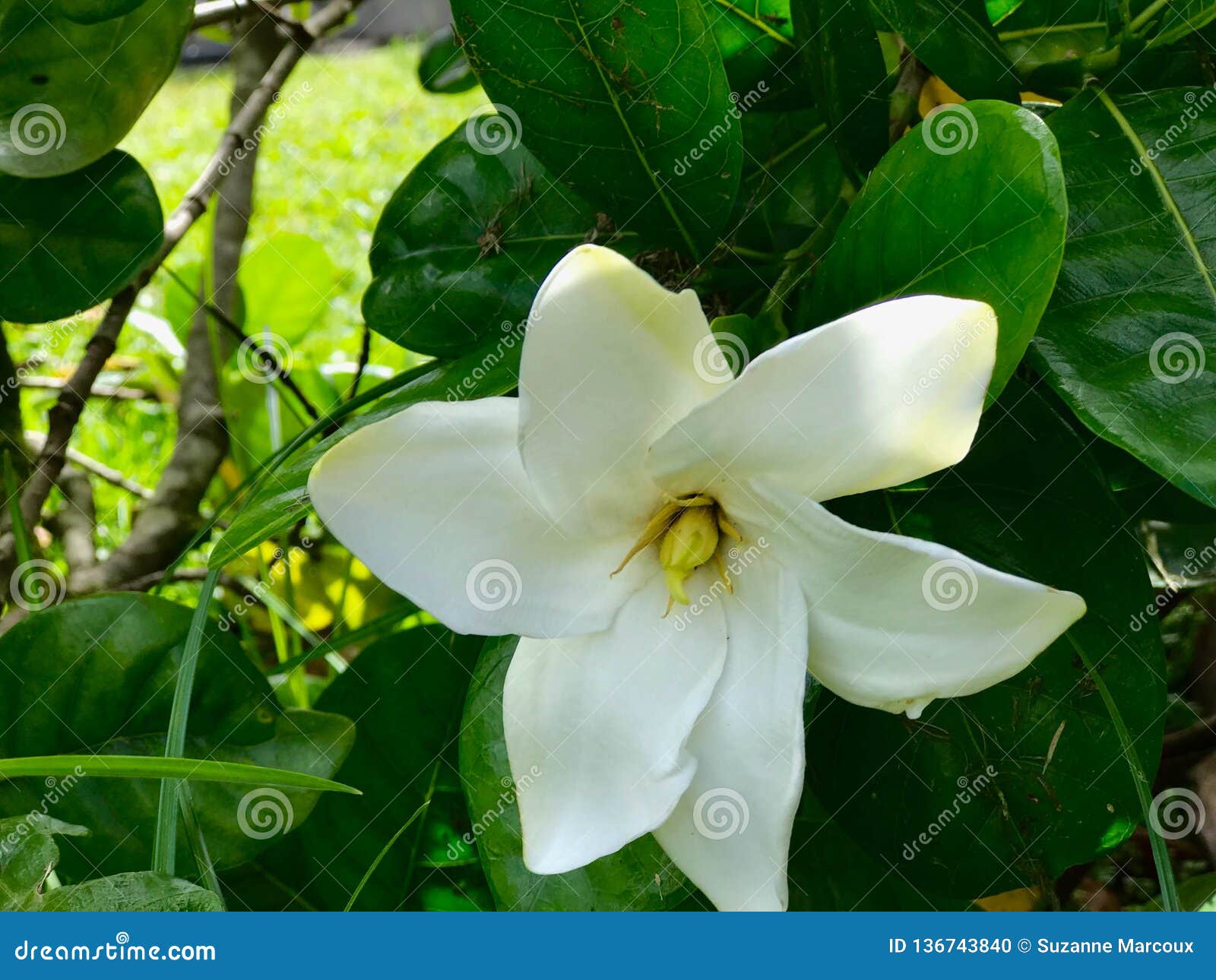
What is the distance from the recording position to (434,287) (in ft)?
2.95

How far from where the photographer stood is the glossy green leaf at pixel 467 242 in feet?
2.91

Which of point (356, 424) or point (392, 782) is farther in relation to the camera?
point (392, 782)

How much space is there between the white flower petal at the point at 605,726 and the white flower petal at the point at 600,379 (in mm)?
72

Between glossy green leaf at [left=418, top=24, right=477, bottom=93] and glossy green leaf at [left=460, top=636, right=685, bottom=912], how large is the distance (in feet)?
2.69

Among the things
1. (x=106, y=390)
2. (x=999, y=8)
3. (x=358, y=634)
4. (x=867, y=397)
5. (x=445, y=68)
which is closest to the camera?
(x=867, y=397)

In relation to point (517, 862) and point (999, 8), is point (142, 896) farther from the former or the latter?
point (999, 8)

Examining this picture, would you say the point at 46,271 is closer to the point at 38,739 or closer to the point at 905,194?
the point at 38,739

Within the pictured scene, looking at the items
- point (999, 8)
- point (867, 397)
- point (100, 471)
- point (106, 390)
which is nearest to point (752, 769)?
point (867, 397)

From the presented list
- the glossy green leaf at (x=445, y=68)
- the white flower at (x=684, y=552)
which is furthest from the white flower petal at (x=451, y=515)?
the glossy green leaf at (x=445, y=68)

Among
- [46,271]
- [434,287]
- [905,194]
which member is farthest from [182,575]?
[905,194]

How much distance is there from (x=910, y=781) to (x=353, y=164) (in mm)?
2692

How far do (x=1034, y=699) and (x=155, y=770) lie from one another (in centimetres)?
56

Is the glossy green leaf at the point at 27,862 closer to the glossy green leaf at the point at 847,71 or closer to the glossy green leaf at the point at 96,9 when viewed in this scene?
the glossy green leaf at the point at 96,9

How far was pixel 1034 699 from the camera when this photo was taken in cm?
77
